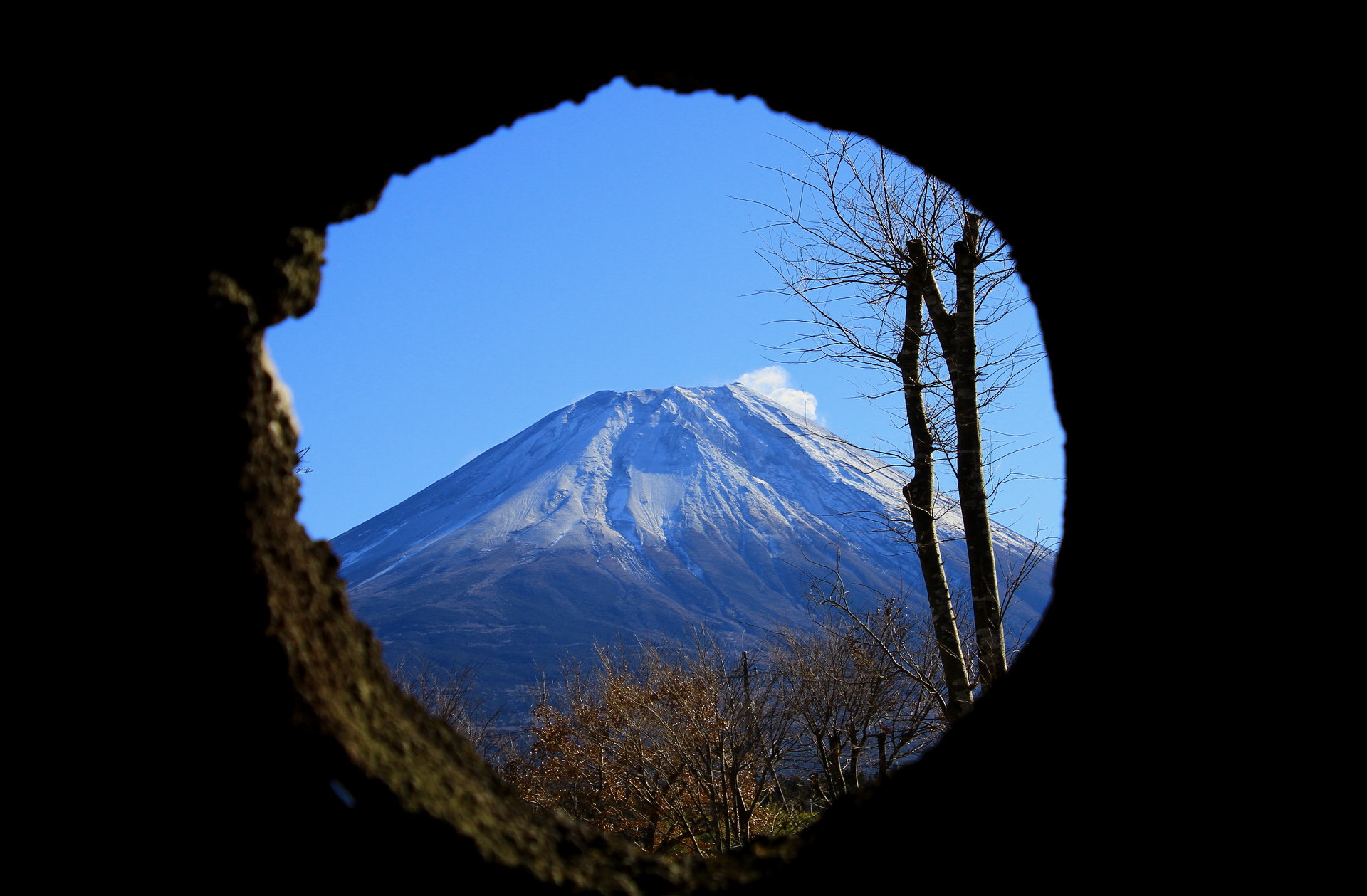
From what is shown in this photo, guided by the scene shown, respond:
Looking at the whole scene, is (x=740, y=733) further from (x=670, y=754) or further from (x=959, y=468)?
(x=959, y=468)

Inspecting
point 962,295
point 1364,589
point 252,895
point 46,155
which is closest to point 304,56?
point 46,155

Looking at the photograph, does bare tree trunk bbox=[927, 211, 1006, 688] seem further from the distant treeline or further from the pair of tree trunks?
the distant treeline

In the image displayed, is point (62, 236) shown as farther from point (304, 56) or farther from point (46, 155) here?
point (304, 56)

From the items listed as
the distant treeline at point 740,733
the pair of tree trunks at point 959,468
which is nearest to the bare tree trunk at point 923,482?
the pair of tree trunks at point 959,468

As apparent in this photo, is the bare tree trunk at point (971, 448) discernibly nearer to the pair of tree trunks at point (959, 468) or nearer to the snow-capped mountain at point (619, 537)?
the pair of tree trunks at point (959, 468)

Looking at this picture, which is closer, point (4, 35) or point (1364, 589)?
point (1364, 589)

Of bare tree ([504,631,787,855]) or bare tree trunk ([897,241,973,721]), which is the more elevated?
bare tree trunk ([897,241,973,721])

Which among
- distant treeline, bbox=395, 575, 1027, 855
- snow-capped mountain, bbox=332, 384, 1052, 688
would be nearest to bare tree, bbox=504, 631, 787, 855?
distant treeline, bbox=395, 575, 1027, 855

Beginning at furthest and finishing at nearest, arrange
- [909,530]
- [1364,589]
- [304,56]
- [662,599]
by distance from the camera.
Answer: [662,599]
[909,530]
[304,56]
[1364,589]

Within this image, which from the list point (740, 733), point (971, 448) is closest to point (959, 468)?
point (971, 448)
